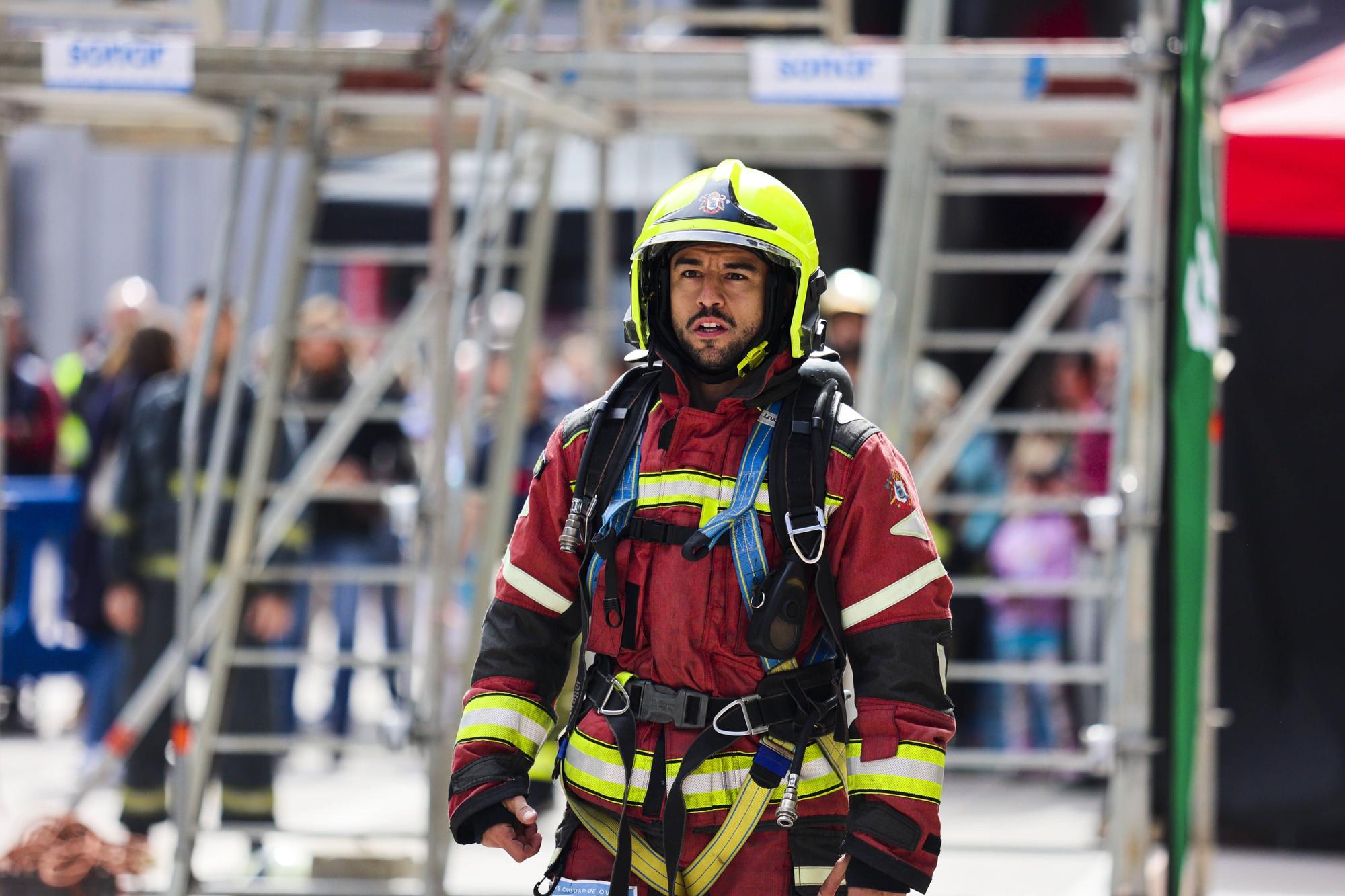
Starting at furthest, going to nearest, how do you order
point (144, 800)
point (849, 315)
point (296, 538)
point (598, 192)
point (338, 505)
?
point (338, 505), point (849, 315), point (598, 192), point (296, 538), point (144, 800)

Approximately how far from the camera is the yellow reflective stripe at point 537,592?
367cm

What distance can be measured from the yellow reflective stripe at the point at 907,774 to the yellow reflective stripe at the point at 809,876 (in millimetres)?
228

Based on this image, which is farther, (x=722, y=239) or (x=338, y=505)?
(x=338, y=505)

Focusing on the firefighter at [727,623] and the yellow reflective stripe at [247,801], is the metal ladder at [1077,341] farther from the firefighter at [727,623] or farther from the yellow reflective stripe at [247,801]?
the yellow reflective stripe at [247,801]

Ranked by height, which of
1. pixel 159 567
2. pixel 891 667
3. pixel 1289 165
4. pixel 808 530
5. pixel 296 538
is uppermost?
pixel 1289 165

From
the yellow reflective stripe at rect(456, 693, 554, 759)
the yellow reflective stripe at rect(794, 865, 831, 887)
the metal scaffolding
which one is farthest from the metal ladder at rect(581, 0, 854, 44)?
the yellow reflective stripe at rect(794, 865, 831, 887)

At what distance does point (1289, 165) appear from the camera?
749 cm

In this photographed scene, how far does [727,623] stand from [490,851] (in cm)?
477

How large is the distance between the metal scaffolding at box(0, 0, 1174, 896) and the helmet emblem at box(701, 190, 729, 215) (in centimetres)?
230

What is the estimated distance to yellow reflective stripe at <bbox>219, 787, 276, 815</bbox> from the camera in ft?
24.4

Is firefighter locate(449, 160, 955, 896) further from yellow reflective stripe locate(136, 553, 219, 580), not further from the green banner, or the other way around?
yellow reflective stripe locate(136, 553, 219, 580)

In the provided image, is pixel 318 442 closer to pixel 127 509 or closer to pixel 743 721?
pixel 127 509

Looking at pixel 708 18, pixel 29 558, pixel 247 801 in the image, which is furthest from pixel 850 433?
pixel 29 558

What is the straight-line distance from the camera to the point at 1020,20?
12.1 meters
